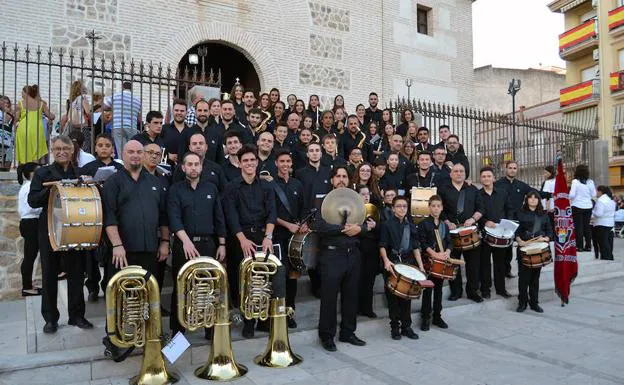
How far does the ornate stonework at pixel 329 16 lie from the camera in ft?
48.0

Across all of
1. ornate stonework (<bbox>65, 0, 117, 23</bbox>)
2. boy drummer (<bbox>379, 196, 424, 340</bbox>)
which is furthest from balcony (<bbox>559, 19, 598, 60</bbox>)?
boy drummer (<bbox>379, 196, 424, 340</bbox>)

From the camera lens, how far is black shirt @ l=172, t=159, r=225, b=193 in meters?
5.20

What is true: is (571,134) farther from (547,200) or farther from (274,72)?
(274,72)

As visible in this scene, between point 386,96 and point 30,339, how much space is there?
1292 centimetres

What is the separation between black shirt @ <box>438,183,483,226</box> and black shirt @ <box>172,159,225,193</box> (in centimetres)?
300

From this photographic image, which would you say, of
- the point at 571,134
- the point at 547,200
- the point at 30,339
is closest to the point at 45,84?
the point at 30,339

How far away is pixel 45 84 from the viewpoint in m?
10.8

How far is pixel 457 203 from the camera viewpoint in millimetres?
6719

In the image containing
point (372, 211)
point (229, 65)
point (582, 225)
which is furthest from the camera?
point (229, 65)

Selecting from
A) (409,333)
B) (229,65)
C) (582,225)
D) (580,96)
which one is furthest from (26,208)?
(580,96)

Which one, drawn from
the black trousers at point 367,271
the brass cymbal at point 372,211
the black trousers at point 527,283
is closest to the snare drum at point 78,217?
the brass cymbal at point 372,211

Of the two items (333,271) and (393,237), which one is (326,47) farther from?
(333,271)

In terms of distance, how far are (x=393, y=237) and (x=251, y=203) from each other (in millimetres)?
1631

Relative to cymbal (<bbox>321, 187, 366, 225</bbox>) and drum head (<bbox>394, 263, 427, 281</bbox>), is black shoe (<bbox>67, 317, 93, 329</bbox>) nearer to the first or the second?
cymbal (<bbox>321, 187, 366, 225</bbox>)
